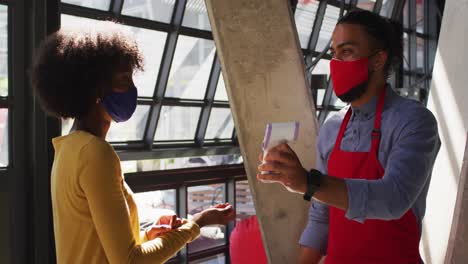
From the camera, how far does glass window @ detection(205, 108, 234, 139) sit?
973 cm

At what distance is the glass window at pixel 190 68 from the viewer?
8.52 meters

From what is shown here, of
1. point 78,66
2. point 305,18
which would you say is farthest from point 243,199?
point 78,66

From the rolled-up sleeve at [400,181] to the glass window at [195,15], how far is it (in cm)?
682

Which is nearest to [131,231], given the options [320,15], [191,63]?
[191,63]

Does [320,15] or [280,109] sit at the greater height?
[320,15]

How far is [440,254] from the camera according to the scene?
3850mm

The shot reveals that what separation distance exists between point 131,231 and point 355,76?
0.94 meters

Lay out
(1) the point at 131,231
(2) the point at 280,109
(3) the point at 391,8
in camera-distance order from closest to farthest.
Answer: (1) the point at 131,231
(2) the point at 280,109
(3) the point at 391,8

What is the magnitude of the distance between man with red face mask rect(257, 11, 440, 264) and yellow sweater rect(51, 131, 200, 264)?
0.45 meters

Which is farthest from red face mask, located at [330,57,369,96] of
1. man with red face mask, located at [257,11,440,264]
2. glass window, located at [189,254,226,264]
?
glass window, located at [189,254,226,264]

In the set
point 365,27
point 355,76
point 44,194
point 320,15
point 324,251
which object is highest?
point 320,15

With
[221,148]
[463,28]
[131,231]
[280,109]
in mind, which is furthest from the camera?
[221,148]

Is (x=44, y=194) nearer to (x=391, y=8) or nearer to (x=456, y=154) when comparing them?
(x=456, y=154)

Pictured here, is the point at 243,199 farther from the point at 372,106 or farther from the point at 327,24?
the point at 372,106
